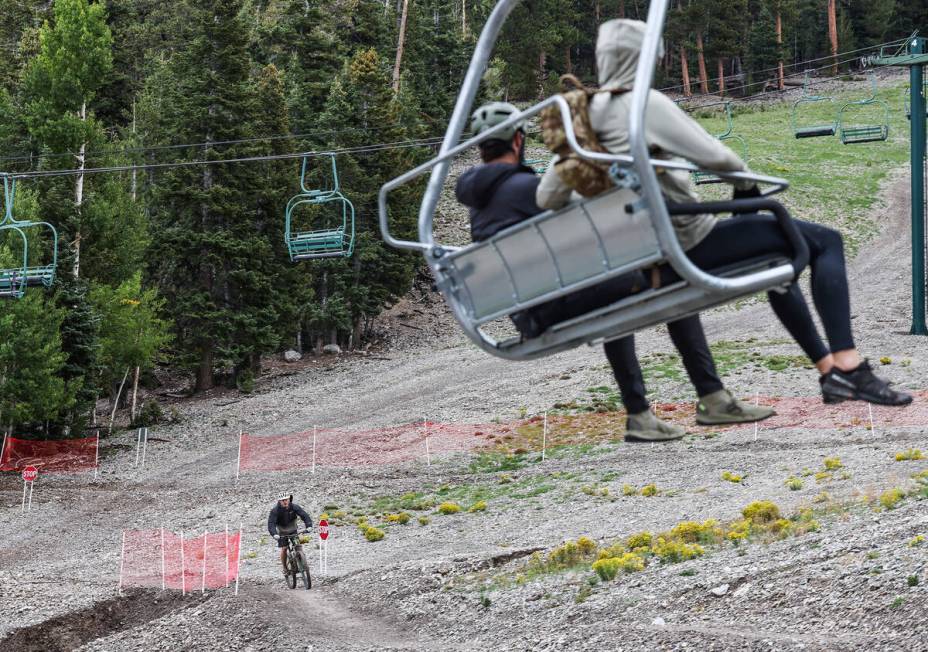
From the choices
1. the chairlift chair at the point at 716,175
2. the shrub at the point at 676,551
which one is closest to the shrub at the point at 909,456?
the shrub at the point at 676,551

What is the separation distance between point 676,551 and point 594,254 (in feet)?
61.7

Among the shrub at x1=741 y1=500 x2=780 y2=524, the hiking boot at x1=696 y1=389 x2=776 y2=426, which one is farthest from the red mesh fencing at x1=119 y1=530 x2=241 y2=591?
the hiking boot at x1=696 y1=389 x2=776 y2=426

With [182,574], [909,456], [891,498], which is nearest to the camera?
[891,498]

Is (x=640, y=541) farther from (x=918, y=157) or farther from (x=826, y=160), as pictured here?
(x=826, y=160)

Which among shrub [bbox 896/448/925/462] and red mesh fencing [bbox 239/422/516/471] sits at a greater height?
shrub [bbox 896/448/925/462]

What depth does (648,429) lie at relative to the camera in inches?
250

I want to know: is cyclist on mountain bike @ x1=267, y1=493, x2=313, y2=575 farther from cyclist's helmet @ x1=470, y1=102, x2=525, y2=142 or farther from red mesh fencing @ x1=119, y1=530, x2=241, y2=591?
cyclist's helmet @ x1=470, y1=102, x2=525, y2=142

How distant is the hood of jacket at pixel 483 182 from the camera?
5758 millimetres

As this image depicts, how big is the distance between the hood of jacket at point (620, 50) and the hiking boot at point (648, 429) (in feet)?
5.95

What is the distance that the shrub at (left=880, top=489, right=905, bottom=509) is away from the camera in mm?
23295

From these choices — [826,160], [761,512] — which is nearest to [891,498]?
[761,512]

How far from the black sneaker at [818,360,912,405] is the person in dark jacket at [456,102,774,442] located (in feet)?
1.25

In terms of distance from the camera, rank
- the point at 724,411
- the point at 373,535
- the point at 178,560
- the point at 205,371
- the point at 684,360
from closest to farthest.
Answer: the point at 724,411, the point at 684,360, the point at 373,535, the point at 178,560, the point at 205,371

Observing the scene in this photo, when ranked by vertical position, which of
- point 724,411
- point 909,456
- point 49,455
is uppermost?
point 724,411
